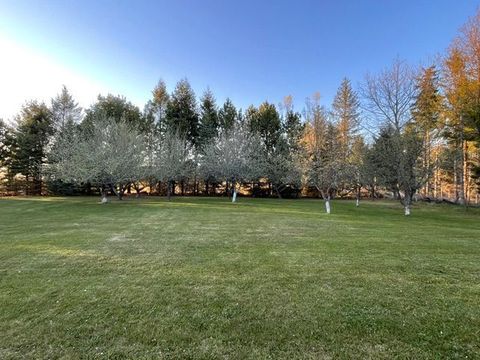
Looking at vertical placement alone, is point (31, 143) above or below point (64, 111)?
below

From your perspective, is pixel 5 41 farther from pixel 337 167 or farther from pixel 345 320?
pixel 337 167

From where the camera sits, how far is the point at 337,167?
15805mm

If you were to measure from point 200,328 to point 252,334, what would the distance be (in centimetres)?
56

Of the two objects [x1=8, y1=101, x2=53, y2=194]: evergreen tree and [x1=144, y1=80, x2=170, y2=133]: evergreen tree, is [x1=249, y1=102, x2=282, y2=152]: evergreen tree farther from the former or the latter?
[x1=8, y1=101, x2=53, y2=194]: evergreen tree

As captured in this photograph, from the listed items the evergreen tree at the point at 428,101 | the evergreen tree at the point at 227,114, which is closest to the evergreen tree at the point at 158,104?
the evergreen tree at the point at 227,114

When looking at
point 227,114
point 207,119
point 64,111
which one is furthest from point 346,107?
point 64,111

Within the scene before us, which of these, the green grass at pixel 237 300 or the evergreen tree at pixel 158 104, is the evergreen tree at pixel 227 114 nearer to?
the evergreen tree at pixel 158 104

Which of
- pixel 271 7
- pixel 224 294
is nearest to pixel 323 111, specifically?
pixel 271 7

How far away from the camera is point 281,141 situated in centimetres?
3344

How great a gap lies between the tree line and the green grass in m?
10.9

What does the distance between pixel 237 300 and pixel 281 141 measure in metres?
30.8

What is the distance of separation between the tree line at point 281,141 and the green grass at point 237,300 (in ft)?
35.9

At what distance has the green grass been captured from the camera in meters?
2.64

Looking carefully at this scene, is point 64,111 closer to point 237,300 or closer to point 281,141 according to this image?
point 281,141
